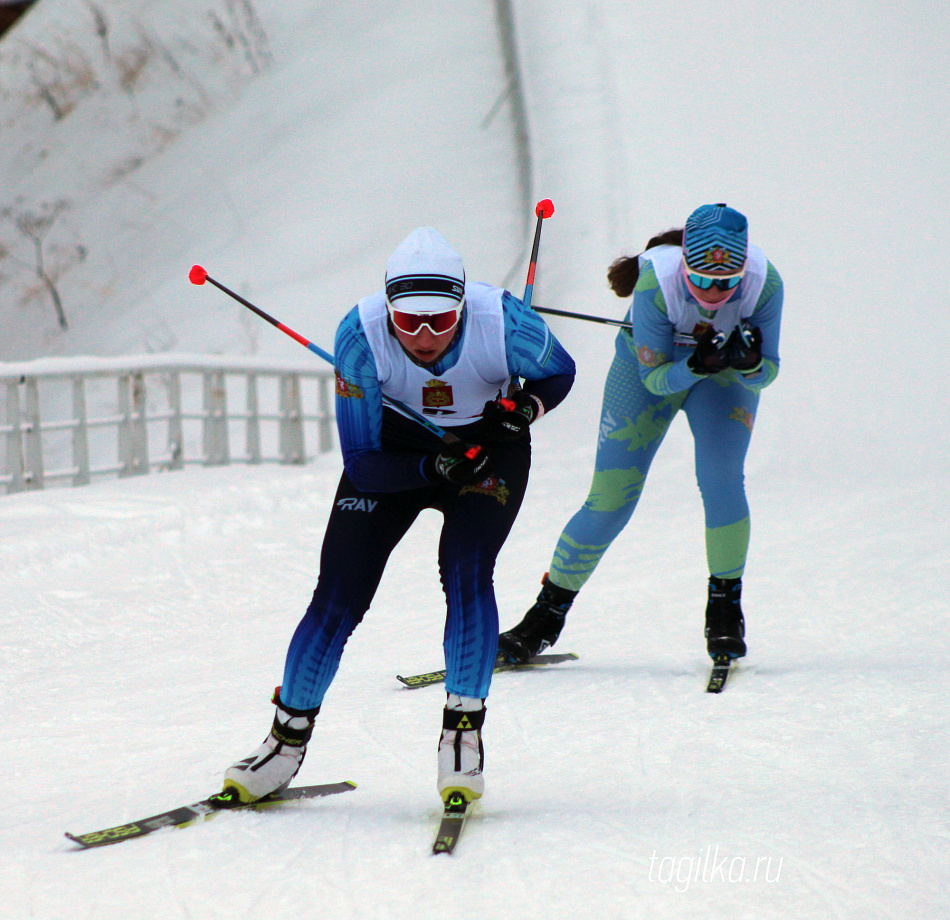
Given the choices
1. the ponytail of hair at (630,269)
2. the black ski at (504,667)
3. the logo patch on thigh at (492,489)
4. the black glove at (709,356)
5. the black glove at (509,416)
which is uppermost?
the ponytail of hair at (630,269)

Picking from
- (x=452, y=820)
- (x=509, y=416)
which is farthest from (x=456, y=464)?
(x=452, y=820)

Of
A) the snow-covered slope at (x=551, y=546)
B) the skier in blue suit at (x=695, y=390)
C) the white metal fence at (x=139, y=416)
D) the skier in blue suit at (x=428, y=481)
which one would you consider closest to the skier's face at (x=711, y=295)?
the skier in blue suit at (x=695, y=390)

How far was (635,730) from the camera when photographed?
302cm

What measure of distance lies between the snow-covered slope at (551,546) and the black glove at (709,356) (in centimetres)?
102

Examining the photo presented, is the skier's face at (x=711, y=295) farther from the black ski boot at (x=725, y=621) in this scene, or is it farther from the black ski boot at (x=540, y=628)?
the black ski boot at (x=540, y=628)

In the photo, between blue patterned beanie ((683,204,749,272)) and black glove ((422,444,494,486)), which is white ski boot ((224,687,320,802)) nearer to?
black glove ((422,444,494,486))

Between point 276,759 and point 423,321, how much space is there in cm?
104

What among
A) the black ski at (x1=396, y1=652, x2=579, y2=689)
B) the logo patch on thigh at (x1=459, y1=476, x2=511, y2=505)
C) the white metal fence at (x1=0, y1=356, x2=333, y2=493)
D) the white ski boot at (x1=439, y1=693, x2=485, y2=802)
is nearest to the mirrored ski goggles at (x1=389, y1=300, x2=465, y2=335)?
the logo patch on thigh at (x1=459, y1=476, x2=511, y2=505)

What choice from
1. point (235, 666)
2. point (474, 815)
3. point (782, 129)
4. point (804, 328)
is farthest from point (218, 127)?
point (474, 815)

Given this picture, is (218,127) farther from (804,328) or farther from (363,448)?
(363,448)

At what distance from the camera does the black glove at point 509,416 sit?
7.79 feet

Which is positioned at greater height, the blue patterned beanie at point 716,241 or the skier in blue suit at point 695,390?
the blue patterned beanie at point 716,241

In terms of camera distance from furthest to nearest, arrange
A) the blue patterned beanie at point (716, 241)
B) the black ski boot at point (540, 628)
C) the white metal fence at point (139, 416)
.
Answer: the white metal fence at point (139, 416), the black ski boot at point (540, 628), the blue patterned beanie at point (716, 241)

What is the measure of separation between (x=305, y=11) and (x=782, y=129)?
9484 millimetres
